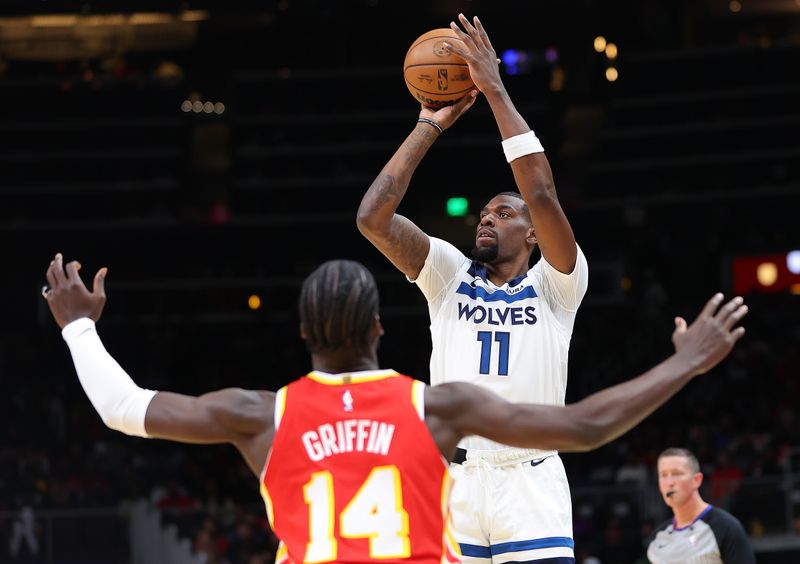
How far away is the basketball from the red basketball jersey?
8.76 feet

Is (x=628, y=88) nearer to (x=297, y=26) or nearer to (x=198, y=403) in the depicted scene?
(x=297, y=26)

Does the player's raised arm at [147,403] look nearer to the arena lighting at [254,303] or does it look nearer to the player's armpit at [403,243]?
the player's armpit at [403,243]

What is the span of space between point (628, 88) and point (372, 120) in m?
5.05

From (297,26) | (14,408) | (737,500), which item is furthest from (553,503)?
(297,26)

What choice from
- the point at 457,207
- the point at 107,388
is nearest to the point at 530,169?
the point at 107,388

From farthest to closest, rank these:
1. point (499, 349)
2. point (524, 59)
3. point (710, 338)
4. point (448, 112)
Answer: point (524, 59), point (448, 112), point (499, 349), point (710, 338)

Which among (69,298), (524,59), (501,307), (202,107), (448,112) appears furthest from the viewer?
(524,59)

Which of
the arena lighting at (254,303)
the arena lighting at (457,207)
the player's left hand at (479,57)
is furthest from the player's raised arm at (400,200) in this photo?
the arena lighting at (457,207)

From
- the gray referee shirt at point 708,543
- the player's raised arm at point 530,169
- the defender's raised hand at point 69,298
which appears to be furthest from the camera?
the gray referee shirt at point 708,543

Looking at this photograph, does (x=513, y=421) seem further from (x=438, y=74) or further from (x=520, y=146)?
(x=438, y=74)

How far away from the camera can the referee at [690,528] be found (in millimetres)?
7160

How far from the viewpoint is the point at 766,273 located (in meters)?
22.4

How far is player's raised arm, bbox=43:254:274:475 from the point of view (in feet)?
11.2

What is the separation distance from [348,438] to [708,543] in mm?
4556
